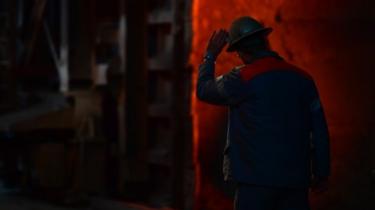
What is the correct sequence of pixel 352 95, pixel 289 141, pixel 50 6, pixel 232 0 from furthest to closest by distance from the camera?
1. pixel 50 6
2. pixel 232 0
3. pixel 352 95
4. pixel 289 141

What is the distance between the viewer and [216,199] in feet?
18.2

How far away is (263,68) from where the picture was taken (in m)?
3.91

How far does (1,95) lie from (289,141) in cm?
632

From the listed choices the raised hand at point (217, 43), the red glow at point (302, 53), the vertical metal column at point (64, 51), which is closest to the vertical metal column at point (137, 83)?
the vertical metal column at point (64, 51)

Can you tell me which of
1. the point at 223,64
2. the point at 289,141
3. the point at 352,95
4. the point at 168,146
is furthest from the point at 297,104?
the point at 168,146

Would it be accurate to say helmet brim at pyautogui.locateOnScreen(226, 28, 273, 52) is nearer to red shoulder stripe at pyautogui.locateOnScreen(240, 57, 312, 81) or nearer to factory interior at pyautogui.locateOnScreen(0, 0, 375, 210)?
red shoulder stripe at pyautogui.locateOnScreen(240, 57, 312, 81)

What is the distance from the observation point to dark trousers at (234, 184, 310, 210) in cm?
388

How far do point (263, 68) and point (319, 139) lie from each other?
1.58ft

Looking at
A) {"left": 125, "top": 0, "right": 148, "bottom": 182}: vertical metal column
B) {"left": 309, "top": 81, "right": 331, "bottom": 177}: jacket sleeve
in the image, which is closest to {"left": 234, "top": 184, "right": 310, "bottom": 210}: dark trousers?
{"left": 309, "top": 81, "right": 331, "bottom": 177}: jacket sleeve

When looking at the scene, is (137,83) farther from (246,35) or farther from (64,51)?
(246,35)

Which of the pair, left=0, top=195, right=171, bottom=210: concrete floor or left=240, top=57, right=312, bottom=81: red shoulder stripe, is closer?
left=240, top=57, right=312, bottom=81: red shoulder stripe

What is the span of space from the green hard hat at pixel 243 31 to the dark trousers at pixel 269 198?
77cm

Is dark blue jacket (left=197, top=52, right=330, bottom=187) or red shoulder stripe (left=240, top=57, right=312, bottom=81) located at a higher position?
red shoulder stripe (left=240, top=57, right=312, bottom=81)

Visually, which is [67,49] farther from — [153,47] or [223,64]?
[223,64]
